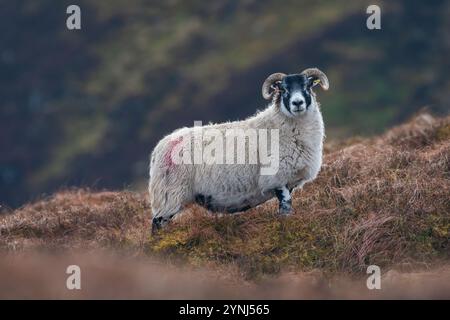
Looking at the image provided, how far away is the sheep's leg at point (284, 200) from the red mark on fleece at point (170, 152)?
75.5 inches

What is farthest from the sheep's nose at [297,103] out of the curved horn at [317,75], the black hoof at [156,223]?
the black hoof at [156,223]

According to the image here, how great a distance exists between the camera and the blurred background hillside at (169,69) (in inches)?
2485

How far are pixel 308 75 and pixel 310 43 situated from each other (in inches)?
2136

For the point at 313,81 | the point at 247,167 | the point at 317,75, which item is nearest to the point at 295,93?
the point at 313,81

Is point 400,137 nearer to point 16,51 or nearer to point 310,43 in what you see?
point 310,43

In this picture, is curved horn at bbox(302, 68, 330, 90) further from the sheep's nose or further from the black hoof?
the black hoof

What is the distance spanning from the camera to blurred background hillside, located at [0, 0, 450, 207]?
Answer: 63125mm

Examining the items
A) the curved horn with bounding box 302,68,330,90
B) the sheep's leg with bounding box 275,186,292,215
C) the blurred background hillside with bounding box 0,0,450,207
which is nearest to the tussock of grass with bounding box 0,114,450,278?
the sheep's leg with bounding box 275,186,292,215

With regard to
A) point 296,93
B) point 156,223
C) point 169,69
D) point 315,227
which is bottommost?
point 315,227

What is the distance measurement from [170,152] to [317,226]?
2.93 m

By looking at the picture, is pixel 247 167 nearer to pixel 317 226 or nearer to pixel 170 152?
pixel 170 152

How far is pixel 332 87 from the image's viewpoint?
65.9 metres

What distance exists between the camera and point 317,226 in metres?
13.5

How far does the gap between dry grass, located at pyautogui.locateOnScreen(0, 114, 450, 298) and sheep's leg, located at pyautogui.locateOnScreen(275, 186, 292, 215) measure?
0.51 feet
